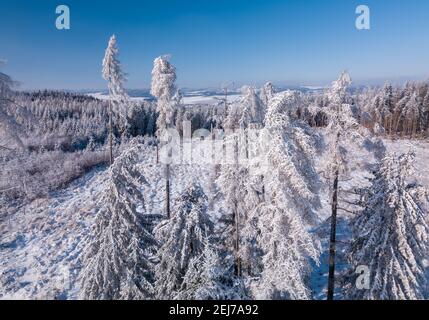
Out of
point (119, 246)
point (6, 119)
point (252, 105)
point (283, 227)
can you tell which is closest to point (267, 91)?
point (252, 105)

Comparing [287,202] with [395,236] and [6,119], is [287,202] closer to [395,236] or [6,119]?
[395,236]

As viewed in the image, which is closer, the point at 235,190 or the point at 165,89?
the point at 235,190

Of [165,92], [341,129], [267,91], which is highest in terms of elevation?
[165,92]

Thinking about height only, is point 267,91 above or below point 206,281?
above

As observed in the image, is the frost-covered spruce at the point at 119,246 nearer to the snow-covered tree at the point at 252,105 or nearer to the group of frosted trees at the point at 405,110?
the snow-covered tree at the point at 252,105

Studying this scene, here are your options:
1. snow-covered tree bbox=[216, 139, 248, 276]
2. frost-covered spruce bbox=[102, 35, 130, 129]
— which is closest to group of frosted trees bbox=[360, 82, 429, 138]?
frost-covered spruce bbox=[102, 35, 130, 129]

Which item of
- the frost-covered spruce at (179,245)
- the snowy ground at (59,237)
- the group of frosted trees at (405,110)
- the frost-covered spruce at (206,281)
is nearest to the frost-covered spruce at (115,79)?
the snowy ground at (59,237)

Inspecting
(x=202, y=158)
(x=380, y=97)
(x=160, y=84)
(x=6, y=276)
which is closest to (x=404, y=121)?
(x=380, y=97)
